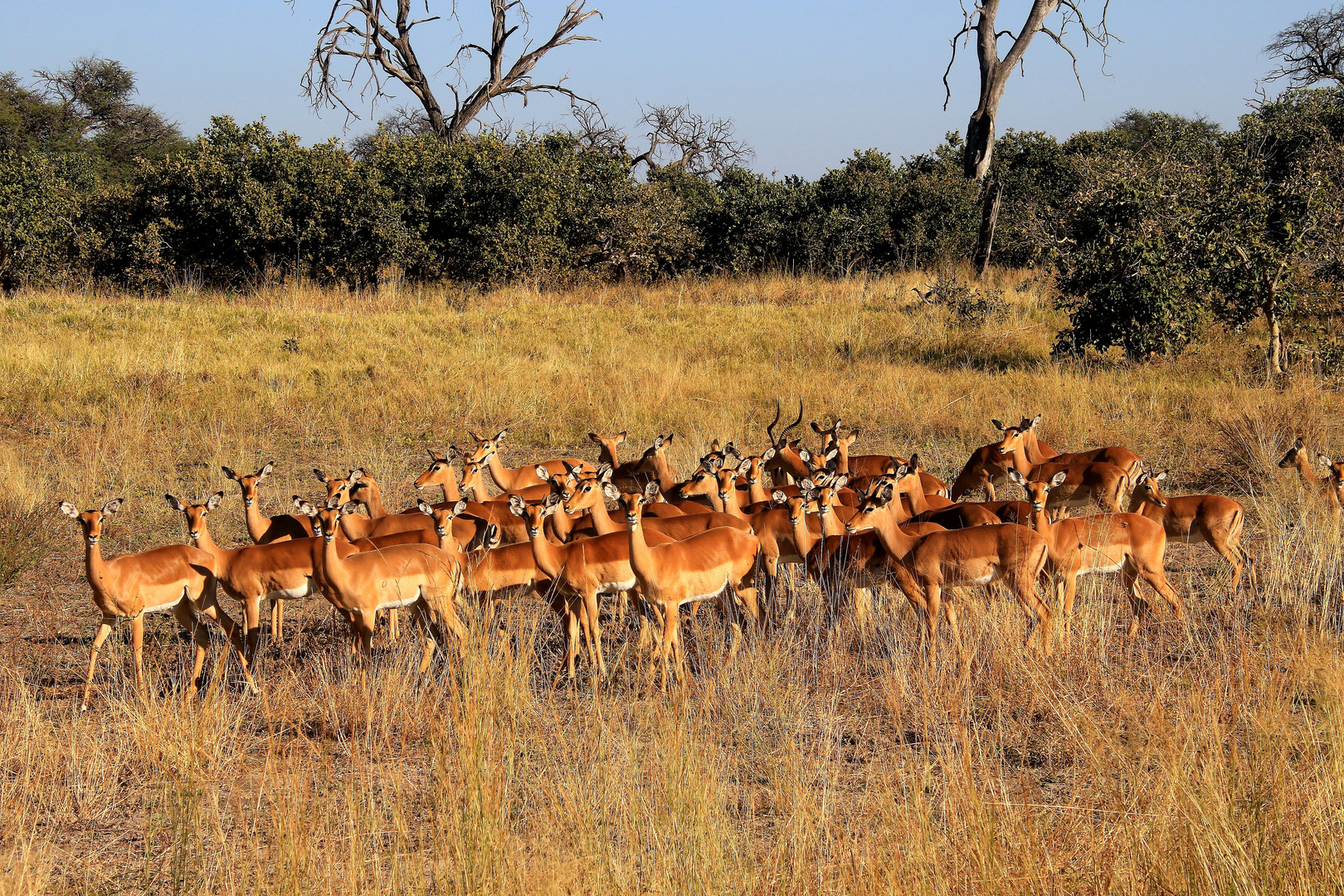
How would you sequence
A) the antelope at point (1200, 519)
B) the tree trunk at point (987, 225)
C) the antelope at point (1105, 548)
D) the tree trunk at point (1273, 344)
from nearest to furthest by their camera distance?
1. the antelope at point (1105, 548)
2. the antelope at point (1200, 519)
3. the tree trunk at point (1273, 344)
4. the tree trunk at point (987, 225)

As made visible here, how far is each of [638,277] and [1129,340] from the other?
37.8 feet

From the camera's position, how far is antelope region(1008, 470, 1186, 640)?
21.2ft

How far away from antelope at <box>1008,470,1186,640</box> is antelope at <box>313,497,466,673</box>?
136 inches

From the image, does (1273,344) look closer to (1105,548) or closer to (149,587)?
(1105,548)

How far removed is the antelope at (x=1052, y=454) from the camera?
8781 mm

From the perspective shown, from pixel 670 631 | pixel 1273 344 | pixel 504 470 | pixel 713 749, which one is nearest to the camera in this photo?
pixel 713 749

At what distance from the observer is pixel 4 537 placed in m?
8.41

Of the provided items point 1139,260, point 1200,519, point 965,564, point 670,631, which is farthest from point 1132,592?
point 1139,260

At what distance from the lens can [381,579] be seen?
6.37 meters

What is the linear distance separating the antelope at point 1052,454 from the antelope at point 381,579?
4941 mm

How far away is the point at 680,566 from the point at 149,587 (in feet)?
10.1

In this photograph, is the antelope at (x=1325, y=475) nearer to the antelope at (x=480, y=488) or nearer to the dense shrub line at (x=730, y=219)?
the dense shrub line at (x=730, y=219)

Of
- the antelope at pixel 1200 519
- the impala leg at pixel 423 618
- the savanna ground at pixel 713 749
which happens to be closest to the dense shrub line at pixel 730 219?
the savanna ground at pixel 713 749

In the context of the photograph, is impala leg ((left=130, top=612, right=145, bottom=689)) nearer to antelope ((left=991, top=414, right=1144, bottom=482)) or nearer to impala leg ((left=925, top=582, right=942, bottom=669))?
impala leg ((left=925, top=582, right=942, bottom=669))
